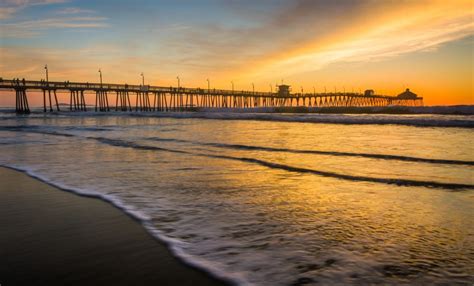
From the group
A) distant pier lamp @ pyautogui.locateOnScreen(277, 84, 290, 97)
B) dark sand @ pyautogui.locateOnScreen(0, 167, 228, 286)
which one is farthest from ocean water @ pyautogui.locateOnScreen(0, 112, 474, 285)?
distant pier lamp @ pyautogui.locateOnScreen(277, 84, 290, 97)

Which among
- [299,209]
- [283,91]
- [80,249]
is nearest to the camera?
[80,249]

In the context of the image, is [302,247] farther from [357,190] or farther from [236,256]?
[357,190]

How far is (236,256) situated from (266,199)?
2.01 metres

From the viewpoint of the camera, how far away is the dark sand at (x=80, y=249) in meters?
2.60

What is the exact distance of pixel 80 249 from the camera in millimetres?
3125

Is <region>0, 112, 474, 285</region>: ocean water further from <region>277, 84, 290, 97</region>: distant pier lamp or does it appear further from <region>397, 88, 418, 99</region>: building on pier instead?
<region>397, 88, 418, 99</region>: building on pier

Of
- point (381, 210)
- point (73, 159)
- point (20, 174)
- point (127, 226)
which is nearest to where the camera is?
point (127, 226)

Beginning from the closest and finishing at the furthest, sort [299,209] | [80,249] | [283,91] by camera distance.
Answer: [80,249]
[299,209]
[283,91]

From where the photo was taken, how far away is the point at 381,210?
4.33 m

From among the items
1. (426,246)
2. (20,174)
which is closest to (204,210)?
(426,246)

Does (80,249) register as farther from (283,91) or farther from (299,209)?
(283,91)

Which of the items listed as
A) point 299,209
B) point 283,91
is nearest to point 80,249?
point 299,209

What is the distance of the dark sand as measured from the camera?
8.52 feet

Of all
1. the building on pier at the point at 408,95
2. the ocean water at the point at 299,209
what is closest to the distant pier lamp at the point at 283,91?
the building on pier at the point at 408,95
